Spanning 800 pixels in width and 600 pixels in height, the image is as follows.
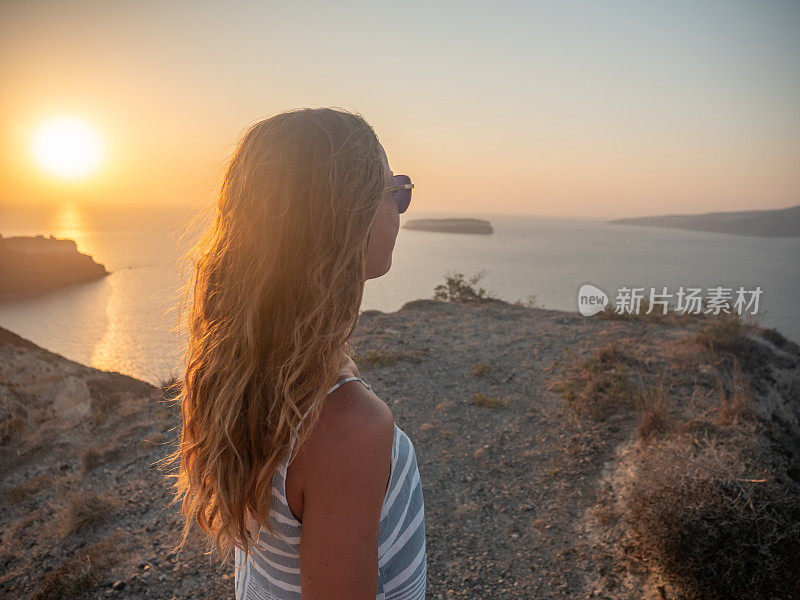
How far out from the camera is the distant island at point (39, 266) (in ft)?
37.1

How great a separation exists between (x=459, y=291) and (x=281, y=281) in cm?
1196

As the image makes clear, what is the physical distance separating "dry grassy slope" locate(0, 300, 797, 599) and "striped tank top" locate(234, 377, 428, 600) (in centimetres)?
236

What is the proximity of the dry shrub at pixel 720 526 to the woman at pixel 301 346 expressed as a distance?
10.6ft

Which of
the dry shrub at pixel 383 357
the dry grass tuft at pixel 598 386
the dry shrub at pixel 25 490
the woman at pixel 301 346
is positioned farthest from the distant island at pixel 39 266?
the woman at pixel 301 346

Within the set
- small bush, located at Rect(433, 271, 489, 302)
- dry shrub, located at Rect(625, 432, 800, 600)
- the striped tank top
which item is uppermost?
the striped tank top

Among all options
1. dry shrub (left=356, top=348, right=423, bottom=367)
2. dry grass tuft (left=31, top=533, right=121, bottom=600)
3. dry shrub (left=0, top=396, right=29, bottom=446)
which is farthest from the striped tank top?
dry shrub (left=0, top=396, right=29, bottom=446)

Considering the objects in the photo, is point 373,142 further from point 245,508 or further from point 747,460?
point 747,460

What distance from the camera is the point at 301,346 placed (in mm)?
831

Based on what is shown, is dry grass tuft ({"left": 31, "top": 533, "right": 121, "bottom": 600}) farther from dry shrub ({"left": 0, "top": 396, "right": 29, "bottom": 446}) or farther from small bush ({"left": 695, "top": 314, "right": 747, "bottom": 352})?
small bush ({"left": 695, "top": 314, "right": 747, "bottom": 352})

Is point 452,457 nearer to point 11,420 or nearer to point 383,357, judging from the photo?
point 383,357

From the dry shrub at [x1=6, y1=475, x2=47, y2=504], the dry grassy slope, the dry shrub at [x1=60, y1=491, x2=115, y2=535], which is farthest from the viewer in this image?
the dry shrub at [x1=6, y1=475, x2=47, y2=504]

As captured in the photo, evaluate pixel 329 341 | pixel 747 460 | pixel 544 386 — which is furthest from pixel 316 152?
pixel 544 386

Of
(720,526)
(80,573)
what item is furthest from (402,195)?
(80,573)

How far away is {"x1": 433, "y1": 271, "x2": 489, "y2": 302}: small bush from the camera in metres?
12.4
